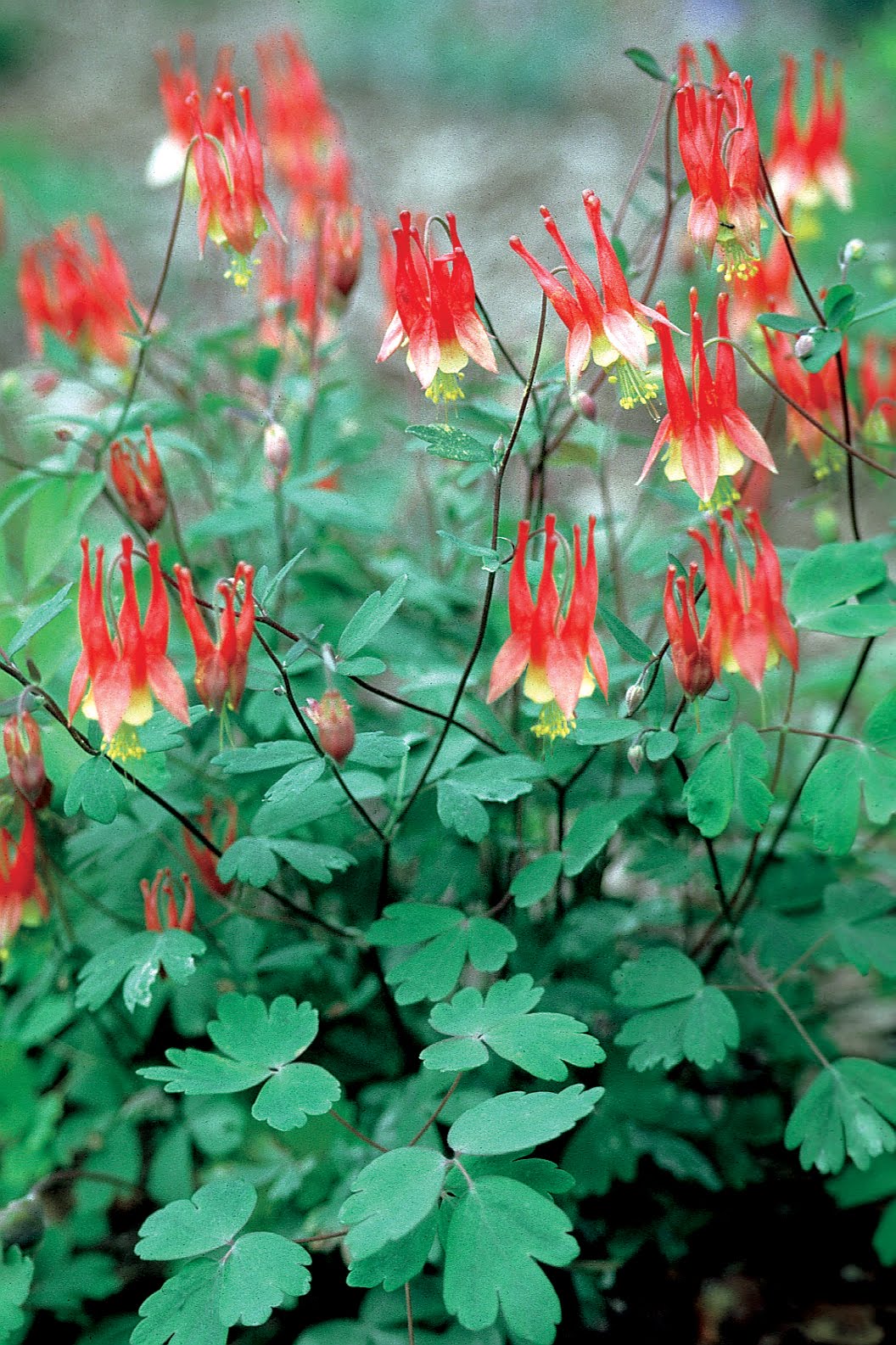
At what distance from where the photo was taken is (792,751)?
2098 mm

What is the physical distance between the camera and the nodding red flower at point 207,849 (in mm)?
1391

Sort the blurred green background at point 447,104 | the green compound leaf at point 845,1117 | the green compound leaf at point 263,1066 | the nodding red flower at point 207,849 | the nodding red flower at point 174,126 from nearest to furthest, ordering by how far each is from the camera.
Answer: the green compound leaf at point 263,1066, the green compound leaf at point 845,1117, the nodding red flower at point 207,849, the nodding red flower at point 174,126, the blurred green background at point 447,104

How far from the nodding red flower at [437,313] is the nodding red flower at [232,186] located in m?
0.28

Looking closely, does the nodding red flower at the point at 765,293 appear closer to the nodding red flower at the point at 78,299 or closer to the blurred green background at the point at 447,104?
the nodding red flower at the point at 78,299

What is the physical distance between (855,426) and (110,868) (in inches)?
43.8

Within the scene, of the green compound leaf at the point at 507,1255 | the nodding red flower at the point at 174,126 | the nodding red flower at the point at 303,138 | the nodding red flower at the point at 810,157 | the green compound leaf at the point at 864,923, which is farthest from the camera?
the nodding red flower at the point at 303,138

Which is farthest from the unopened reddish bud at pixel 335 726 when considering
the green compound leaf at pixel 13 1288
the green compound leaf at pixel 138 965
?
the green compound leaf at pixel 13 1288

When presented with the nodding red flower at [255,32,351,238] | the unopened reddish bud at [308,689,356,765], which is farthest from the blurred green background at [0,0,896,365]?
the unopened reddish bud at [308,689,356,765]

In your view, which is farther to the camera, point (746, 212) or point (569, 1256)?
point (746, 212)

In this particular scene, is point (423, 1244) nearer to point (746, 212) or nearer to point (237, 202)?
point (746, 212)

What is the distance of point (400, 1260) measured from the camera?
3.30 feet

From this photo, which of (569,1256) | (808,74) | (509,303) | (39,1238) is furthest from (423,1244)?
(808,74)

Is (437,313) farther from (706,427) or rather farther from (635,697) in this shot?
(635,697)

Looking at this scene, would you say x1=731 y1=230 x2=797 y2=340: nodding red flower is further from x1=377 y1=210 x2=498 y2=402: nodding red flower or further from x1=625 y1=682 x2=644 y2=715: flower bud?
x1=625 y1=682 x2=644 y2=715: flower bud
